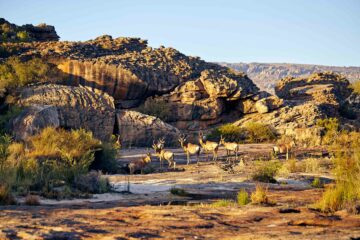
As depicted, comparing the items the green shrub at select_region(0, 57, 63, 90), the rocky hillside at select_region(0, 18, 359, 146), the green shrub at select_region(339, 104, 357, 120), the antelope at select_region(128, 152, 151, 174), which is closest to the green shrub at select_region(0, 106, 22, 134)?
the rocky hillside at select_region(0, 18, 359, 146)

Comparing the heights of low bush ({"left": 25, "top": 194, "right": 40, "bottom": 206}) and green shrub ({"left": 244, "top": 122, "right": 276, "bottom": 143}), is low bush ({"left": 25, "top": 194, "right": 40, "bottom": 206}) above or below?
below

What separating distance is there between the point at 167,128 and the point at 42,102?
8667mm

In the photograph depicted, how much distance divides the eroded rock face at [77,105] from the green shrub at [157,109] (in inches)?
215

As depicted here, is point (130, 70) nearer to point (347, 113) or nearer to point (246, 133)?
point (246, 133)

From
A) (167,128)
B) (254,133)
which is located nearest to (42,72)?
(167,128)

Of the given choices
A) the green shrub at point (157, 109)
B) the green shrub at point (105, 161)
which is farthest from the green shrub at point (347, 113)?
the green shrub at point (105, 161)

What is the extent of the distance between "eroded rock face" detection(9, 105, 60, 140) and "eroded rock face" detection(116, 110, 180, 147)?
594cm

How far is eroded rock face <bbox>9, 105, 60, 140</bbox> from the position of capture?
101 ft

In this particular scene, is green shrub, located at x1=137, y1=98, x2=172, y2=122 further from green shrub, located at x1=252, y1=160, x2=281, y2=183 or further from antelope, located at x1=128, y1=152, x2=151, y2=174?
green shrub, located at x1=252, y1=160, x2=281, y2=183

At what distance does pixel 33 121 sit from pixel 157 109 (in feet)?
49.6

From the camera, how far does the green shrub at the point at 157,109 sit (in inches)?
1781

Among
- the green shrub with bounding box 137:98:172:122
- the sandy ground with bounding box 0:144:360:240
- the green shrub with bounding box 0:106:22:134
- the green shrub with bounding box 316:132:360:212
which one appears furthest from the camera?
the green shrub with bounding box 137:98:172:122

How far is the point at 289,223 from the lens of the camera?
445 inches

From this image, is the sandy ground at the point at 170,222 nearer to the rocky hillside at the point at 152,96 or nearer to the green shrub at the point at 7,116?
the green shrub at the point at 7,116
